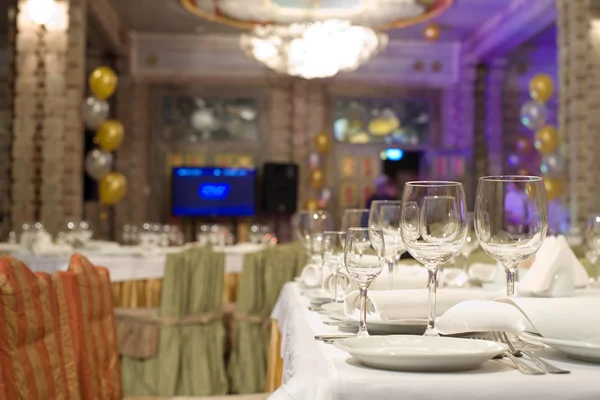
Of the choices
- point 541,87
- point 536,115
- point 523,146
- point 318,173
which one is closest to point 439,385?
point 541,87

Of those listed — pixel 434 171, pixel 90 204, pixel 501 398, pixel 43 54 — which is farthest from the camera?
pixel 434 171

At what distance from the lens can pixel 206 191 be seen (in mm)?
11336

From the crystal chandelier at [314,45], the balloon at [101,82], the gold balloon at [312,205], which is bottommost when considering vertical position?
the gold balloon at [312,205]

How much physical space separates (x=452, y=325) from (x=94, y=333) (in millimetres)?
1173

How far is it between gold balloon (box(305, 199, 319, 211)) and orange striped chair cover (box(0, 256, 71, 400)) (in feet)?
31.0

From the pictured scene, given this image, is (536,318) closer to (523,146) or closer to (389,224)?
(389,224)

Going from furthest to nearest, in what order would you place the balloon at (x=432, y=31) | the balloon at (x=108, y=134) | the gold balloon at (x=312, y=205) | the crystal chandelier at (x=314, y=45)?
the gold balloon at (x=312, y=205)
the balloon at (x=432, y=31)
the balloon at (x=108, y=134)
the crystal chandelier at (x=314, y=45)

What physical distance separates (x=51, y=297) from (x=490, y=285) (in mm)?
1222

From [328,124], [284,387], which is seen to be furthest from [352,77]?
[284,387]

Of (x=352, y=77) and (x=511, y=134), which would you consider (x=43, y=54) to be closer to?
(x=352, y=77)

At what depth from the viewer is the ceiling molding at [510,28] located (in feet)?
29.4

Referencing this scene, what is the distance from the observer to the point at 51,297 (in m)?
1.82

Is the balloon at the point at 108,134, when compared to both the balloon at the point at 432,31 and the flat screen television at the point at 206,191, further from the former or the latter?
the balloon at the point at 432,31

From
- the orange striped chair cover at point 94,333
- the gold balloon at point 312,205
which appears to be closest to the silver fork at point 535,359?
the orange striped chair cover at point 94,333
